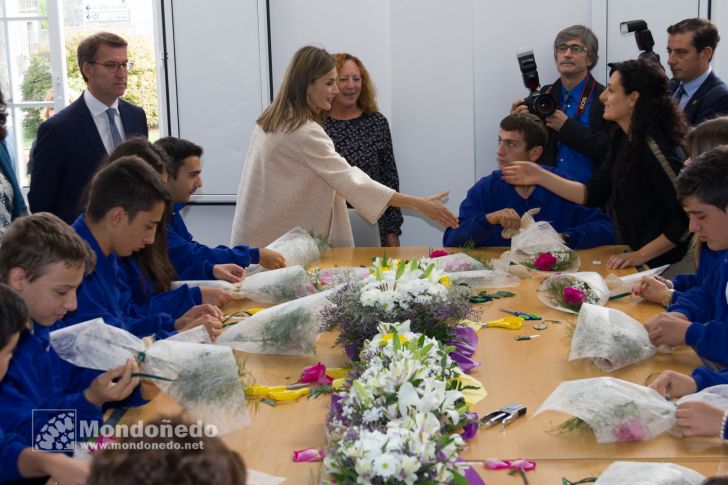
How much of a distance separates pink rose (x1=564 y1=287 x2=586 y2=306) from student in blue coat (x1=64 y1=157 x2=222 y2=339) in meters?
1.12

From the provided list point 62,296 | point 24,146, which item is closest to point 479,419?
point 62,296

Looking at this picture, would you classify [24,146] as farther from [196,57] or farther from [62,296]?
[62,296]

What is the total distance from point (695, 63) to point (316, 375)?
10.3 feet

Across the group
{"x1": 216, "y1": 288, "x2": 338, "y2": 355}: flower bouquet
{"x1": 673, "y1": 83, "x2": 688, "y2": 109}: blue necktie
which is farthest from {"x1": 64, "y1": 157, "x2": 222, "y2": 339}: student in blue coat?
{"x1": 673, "y1": 83, "x2": 688, "y2": 109}: blue necktie

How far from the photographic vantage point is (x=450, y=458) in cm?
148

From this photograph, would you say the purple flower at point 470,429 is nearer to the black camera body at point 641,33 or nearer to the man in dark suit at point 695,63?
the man in dark suit at point 695,63

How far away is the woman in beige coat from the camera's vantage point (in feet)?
12.9

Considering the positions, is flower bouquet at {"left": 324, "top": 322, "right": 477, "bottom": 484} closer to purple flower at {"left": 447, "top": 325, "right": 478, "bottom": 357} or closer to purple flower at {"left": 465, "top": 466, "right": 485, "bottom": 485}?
purple flower at {"left": 465, "top": 466, "right": 485, "bottom": 485}

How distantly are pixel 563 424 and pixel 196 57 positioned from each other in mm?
4365

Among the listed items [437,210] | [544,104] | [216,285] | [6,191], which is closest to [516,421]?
[216,285]

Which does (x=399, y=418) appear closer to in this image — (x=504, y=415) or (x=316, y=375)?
(x=504, y=415)

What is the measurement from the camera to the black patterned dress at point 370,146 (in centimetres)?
502

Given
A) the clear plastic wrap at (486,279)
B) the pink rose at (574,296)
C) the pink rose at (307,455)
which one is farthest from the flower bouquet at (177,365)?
the clear plastic wrap at (486,279)

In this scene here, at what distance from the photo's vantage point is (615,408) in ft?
6.30
